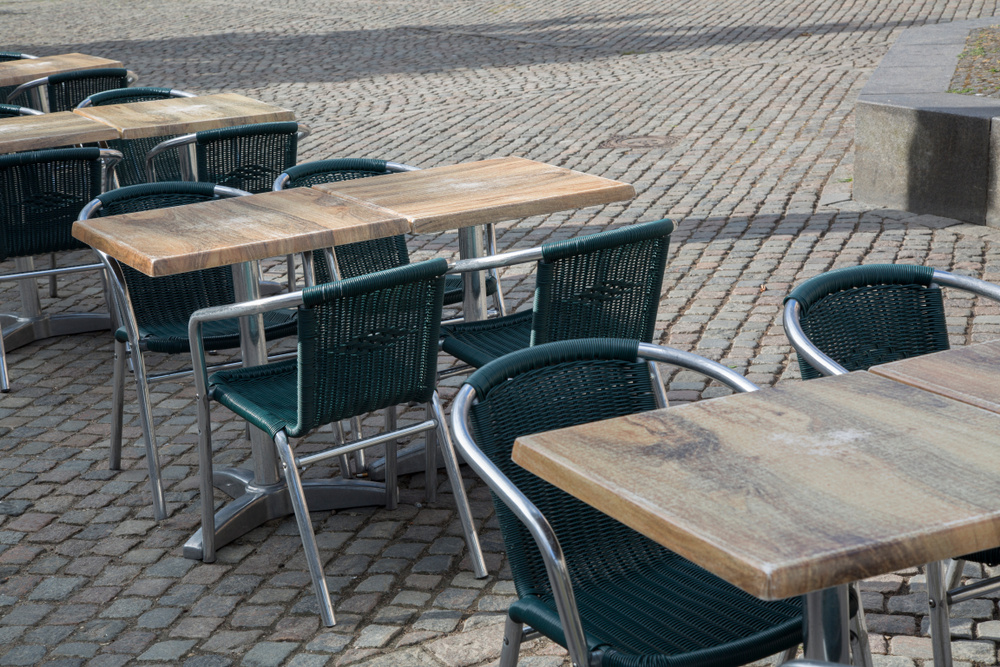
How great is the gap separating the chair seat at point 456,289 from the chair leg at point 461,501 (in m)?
0.84

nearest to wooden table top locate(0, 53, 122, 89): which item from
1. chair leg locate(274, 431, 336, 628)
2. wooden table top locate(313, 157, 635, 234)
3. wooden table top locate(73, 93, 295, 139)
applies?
wooden table top locate(73, 93, 295, 139)

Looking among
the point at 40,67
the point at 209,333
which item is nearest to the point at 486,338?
the point at 209,333

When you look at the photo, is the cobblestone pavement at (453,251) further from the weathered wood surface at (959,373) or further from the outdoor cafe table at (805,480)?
the outdoor cafe table at (805,480)

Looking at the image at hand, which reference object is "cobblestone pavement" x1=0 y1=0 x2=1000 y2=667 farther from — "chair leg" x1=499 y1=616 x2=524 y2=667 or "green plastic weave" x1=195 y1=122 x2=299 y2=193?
"green plastic weave" x1=195 y1=122 x2=299 y2=193

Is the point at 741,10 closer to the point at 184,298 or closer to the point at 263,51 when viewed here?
the point at 263,51

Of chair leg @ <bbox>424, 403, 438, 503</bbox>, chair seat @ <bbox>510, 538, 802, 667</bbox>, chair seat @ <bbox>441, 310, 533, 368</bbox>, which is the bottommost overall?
chair leg @ <bbox>424, 403, 438, 503</bbox>

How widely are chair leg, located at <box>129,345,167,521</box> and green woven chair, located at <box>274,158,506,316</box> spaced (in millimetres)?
739

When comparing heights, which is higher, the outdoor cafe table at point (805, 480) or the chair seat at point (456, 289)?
the outdoor cafe table at point (805, 480)

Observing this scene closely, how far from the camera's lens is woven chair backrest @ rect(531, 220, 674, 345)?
3.46 metres

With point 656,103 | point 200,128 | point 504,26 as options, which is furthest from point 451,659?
point 504,26

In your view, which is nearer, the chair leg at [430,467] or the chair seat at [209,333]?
the chair leg at [430,467]

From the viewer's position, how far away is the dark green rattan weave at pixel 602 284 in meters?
3.46

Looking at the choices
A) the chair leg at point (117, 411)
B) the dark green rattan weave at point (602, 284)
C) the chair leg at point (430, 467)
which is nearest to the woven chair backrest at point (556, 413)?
the dark green rattan weave at point (602, 284)

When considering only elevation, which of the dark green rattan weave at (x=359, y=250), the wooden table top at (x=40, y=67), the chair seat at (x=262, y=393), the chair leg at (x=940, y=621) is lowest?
the chair leg at (x=940, y=621)
